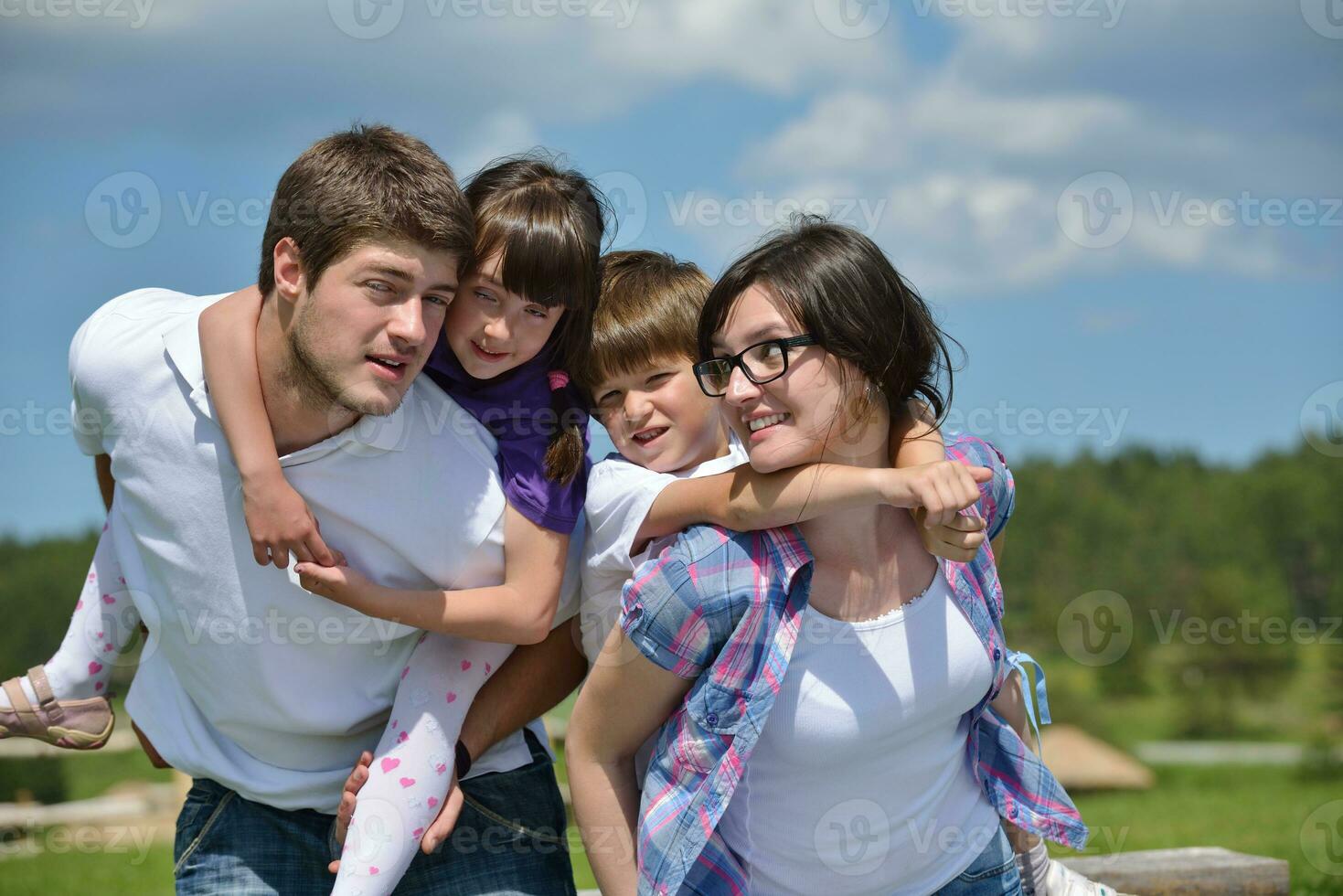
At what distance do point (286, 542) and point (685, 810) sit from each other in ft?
3.22

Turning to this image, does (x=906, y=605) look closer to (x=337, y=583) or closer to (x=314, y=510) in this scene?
(x=337, y=583)

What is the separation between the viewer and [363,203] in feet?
8.54

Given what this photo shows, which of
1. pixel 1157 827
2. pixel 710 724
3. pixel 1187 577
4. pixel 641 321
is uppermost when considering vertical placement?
pixel 641 321

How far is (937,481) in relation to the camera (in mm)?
2193

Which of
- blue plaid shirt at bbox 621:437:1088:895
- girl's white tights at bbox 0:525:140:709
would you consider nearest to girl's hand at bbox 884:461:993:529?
blue plaid shirt at bbox 621:437:1088:895

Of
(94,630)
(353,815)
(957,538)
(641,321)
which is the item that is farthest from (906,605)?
(94,630)

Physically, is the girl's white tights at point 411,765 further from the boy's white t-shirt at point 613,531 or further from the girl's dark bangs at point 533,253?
the girl's dark bangs at point 533,253

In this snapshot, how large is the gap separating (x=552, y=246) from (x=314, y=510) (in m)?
0.80

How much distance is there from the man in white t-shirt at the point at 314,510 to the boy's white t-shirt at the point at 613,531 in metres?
0.23

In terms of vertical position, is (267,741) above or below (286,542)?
below

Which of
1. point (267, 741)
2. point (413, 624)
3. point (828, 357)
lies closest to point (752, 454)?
point (828, 357)

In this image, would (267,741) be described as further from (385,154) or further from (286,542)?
(385,154)

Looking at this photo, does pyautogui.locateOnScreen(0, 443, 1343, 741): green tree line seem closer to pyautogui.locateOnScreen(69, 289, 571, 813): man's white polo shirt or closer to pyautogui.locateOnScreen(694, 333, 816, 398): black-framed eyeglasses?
pyautogui.locateOnScreen(69, 289, 571, 813): man's white polo shirt

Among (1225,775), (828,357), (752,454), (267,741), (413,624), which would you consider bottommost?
(1225,775)
